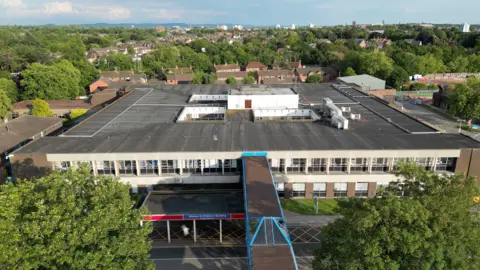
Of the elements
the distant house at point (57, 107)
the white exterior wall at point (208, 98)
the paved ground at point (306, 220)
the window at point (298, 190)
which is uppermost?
the white exterior wall at point (208, 98)

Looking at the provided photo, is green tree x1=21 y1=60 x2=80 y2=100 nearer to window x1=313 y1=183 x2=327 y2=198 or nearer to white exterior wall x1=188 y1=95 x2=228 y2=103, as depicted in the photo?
white exterior wall x1=188 y1=95 x2=228 y2=103

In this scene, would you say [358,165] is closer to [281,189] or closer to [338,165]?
[338,165]

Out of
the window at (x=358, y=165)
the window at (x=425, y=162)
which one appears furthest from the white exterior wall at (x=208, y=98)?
the window at (x=425, y=162)

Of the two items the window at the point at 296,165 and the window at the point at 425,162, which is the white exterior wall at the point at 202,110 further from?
the window at the point at 425,162

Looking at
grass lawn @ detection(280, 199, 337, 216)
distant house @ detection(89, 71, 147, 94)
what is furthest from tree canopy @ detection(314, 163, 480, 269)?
distant house @ detection(89, 71, 147, 94)

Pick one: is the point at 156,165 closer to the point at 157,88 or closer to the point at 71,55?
the point at 157,88
